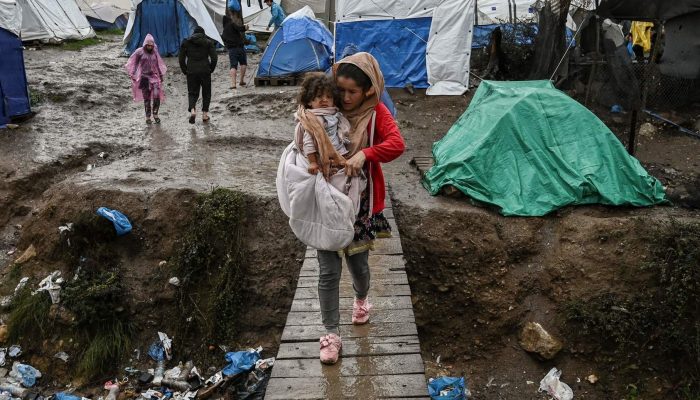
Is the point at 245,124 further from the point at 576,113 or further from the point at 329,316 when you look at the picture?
the point at 329,316

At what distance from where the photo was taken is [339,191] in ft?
9.79

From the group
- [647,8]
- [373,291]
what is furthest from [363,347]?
[647,8]

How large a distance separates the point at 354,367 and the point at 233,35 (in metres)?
9.94

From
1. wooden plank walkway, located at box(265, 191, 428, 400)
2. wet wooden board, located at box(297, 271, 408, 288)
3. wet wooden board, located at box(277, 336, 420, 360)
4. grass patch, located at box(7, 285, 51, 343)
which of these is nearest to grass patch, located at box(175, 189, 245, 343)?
grass patch, located at box(7, 285, 51, 343)

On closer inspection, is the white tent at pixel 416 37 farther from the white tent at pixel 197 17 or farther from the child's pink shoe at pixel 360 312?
the child's pink shoe at pixel 360 312

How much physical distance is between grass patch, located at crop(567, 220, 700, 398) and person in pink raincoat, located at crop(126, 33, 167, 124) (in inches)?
286

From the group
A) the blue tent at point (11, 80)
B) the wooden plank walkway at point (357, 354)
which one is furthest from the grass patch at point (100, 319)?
the blue tent at point (11, 80)

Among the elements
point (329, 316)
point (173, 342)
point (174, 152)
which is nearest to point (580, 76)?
point (174, 152)

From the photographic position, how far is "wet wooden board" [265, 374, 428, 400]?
3.19 metres

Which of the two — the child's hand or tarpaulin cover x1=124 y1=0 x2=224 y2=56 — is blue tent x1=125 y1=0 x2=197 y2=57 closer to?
tarpaulin cover x1=124 y1=0 x2=224 y2=56

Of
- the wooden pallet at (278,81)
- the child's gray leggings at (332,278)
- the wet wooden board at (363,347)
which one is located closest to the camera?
the child's gray leggings at (332,278)

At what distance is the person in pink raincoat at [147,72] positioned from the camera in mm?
9441

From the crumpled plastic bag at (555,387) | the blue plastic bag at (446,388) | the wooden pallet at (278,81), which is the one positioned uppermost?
the wooden pallet at (278,81)

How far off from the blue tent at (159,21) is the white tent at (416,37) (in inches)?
266
